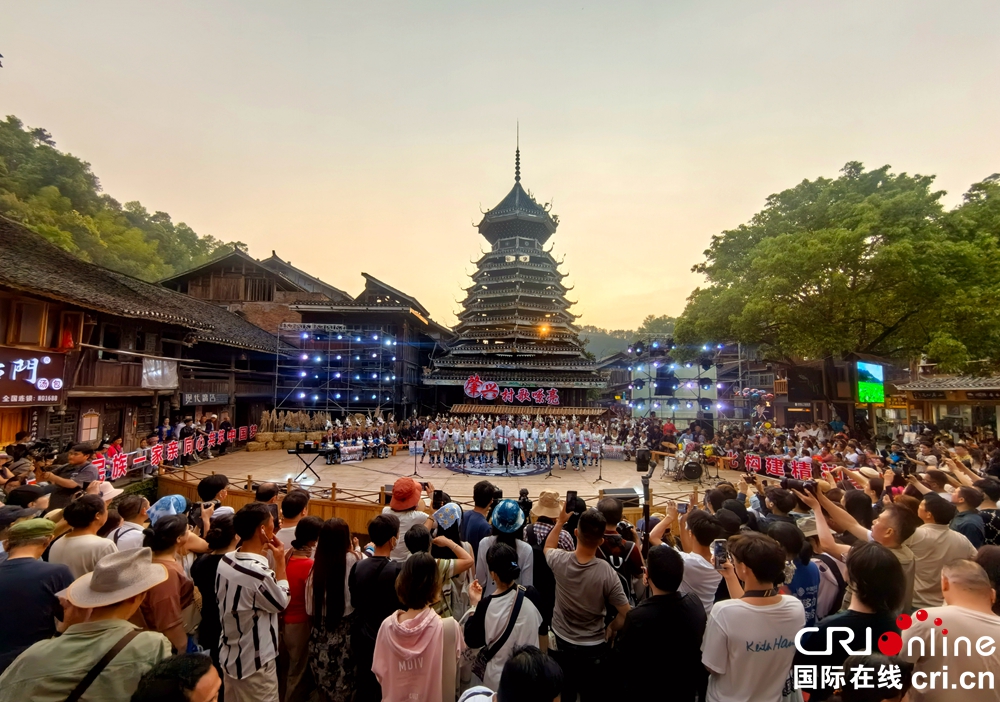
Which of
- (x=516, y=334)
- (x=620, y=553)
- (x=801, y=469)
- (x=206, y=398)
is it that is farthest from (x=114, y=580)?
(x=516, y=334)

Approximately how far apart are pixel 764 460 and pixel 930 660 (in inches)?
554

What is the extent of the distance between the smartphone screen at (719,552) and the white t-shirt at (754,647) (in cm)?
115

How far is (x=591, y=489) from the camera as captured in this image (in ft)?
46.2

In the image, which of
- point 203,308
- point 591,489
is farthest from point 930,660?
point 203,308

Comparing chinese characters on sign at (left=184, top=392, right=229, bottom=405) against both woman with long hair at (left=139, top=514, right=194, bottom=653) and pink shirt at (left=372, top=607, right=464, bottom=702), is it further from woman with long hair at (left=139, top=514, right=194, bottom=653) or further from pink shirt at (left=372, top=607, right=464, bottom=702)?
Answer: pink shirt at (left=372, top=607, right=464, bottom=702)

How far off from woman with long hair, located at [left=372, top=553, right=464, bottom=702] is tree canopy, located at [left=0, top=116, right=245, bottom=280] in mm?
31523

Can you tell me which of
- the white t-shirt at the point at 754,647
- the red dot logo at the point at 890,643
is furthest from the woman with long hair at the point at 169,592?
the red dot logo at the point at 890,643

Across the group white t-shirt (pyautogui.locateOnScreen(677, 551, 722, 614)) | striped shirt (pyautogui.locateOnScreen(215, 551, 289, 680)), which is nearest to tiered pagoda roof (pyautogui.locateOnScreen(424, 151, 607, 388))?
white t-shirt (pyautogui.locateOnScreen(677, 551, 722, 614))

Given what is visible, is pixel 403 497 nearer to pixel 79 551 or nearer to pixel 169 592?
pixel 169 592

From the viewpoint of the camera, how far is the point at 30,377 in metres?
11.8

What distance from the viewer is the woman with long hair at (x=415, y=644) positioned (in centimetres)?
261

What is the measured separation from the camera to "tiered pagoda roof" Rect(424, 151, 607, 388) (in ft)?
99.2

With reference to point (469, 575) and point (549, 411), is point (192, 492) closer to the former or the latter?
point (469, 575)

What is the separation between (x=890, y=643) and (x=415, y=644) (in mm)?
2829
